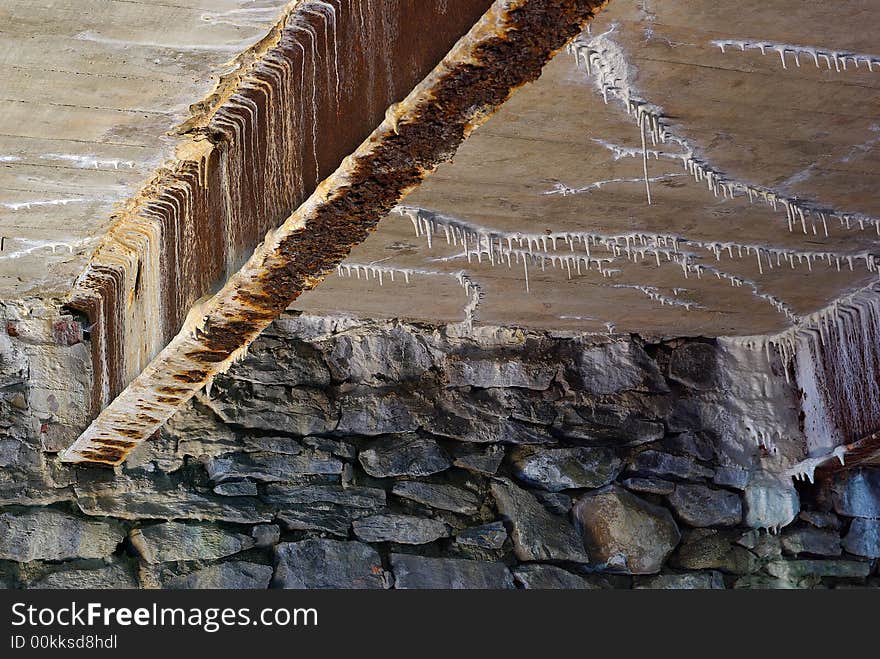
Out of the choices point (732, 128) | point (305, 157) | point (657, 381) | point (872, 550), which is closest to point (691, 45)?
point (732, 128)

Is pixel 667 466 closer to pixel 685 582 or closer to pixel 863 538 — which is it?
pixel 685 582

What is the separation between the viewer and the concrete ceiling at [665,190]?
1.94 metres

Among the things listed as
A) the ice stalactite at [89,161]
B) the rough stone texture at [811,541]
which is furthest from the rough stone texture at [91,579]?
the rough stone texture at [811,541]

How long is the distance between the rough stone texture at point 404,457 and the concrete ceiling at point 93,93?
99 centimetres

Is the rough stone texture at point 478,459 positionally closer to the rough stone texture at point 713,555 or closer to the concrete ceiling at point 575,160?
the concrete ceiling at point 575,160

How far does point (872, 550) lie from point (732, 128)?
1902mm

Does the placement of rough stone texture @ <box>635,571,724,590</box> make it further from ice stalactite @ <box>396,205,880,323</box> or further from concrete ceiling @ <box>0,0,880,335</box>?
ice stalactite @ <box>396,205,880,323</box>

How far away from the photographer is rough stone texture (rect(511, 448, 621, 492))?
128 inches

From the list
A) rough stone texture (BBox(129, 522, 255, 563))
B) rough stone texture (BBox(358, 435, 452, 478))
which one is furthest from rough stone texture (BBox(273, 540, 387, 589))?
rough stone texture (BBox(358, 435, 452, 478))

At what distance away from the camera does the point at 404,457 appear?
10.2 feet

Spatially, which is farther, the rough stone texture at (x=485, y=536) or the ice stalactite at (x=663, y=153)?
the rough stone texture at (x=485, y=536)

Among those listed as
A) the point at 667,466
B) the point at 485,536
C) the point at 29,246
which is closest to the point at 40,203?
the point at 29,246

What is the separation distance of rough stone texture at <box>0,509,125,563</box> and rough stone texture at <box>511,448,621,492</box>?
1.18m

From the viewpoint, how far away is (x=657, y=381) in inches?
138
